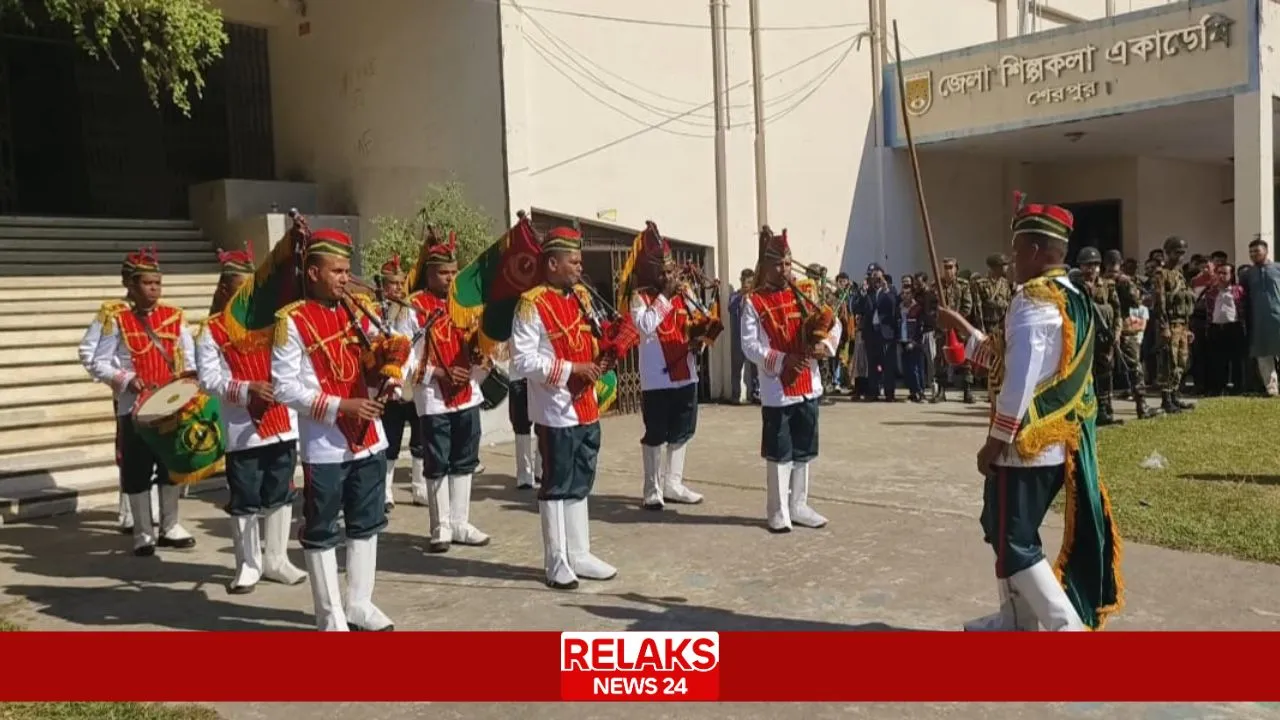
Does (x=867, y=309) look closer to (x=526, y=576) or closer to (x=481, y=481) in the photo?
(x=481, y=481)

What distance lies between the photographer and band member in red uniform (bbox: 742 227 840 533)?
22.2 feet

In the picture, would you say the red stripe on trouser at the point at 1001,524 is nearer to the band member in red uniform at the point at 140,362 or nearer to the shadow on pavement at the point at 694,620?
the shadow on pavement at the point at 694,620

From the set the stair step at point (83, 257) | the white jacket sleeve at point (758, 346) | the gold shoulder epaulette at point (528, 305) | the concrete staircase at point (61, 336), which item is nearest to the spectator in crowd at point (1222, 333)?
the white jacket sleeve at point (758, 346)

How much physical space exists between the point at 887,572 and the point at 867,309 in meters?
9.17

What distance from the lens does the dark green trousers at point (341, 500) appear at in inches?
192

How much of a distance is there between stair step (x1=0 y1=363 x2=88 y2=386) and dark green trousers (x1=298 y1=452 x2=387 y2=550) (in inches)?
252

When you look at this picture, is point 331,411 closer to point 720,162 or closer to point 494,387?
point 494,387

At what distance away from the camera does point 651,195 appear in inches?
549

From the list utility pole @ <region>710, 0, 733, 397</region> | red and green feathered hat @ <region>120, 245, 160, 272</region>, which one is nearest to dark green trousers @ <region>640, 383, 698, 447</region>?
red and green feathered hat @ <region>120, 245, 160, 272</region>

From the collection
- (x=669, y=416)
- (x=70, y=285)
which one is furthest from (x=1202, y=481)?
(x=70, y=285)

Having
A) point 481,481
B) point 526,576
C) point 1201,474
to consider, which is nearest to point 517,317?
point 526,576

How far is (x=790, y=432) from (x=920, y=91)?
1235 centimetres

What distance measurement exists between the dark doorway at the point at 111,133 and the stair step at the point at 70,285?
10.9ft

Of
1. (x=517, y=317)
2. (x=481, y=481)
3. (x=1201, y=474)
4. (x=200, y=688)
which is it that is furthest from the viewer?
(x=481, y=481)
